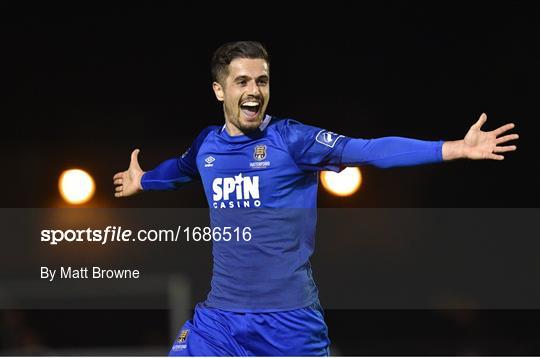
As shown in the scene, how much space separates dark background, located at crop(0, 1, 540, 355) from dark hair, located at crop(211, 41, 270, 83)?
119 inches

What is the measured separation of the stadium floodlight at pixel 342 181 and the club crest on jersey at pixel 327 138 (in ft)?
12.5

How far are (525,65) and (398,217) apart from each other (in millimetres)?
2026

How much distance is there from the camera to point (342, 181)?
30.1 ft

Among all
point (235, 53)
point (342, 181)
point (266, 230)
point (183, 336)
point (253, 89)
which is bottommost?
point (183, 336)

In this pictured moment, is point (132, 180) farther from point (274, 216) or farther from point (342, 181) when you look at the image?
point (342, 181)

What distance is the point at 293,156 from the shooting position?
5.29m

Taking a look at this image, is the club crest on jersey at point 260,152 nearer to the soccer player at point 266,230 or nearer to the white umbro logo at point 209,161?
the soccer player at point 266,230

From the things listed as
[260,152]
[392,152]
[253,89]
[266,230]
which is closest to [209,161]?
[260,152]

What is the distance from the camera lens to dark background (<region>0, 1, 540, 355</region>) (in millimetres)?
8750

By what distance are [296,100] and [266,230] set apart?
3884mm

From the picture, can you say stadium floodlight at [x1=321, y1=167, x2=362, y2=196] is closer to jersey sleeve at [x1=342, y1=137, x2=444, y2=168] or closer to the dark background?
the dark background

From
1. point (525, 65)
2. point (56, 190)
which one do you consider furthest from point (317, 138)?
point (56, 190)

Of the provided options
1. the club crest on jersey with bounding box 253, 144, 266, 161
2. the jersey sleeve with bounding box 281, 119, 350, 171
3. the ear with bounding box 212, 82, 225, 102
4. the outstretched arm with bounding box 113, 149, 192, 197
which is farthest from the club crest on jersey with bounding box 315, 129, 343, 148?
the outstretched arm with bounding box 113, 149, 192, 197

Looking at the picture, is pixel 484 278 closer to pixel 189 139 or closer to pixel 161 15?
pixel 189 139
